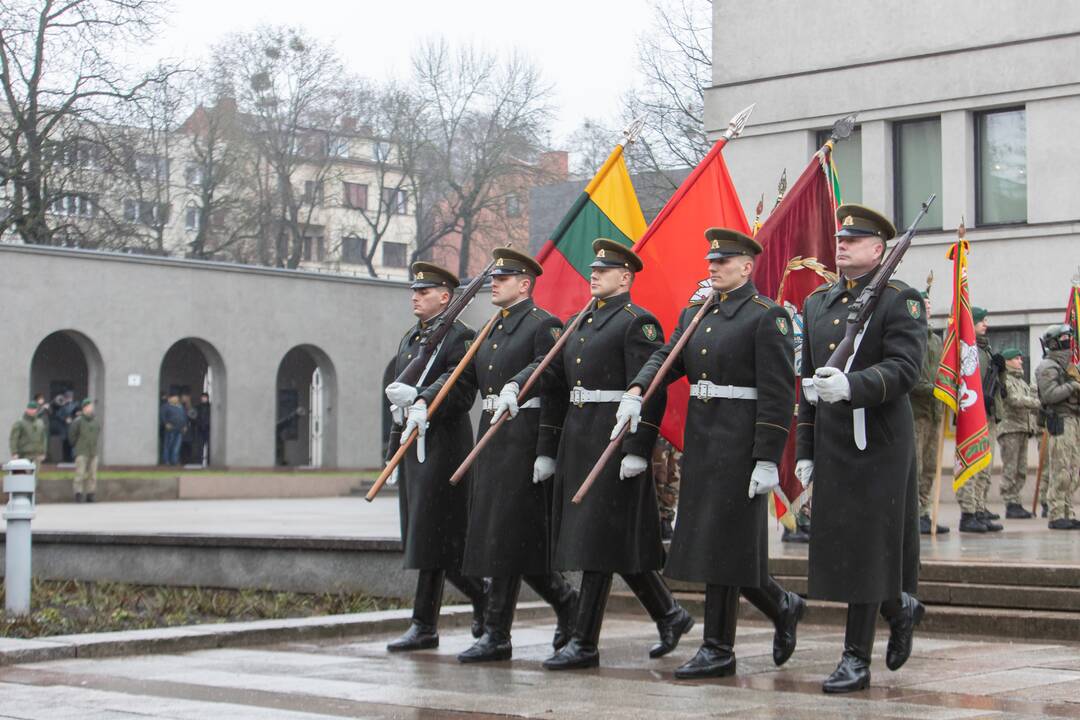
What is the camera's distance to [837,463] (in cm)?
815

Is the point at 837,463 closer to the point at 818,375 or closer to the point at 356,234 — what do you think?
the point at 818,375

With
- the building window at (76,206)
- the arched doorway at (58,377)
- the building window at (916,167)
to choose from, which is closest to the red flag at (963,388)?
the building window at (916,167)

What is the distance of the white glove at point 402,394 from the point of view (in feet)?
31.5

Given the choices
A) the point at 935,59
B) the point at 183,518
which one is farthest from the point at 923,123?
the point at 183,518

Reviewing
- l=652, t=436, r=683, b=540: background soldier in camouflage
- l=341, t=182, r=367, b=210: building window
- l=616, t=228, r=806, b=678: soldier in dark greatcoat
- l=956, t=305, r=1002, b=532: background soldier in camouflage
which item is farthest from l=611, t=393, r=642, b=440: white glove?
l=341, t=182, r=367, b=210: building window

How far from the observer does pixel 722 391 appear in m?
8.57

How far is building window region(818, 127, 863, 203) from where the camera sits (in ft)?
90.0

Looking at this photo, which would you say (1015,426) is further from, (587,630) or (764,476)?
(764,476)

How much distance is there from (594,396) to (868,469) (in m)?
1.65

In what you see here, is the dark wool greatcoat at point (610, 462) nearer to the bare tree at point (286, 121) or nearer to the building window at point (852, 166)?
the building window at point (852, 166)

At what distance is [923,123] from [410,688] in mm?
20407

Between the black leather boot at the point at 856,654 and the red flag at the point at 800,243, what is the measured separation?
170 inches

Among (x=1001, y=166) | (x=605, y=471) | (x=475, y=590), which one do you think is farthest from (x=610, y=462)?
(x=1001, y=166)

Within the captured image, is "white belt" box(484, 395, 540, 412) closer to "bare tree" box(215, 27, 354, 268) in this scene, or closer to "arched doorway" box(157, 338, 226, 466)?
"arched doorway" box(157, 338, 226, 466)
